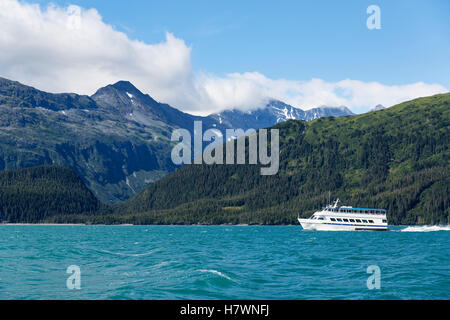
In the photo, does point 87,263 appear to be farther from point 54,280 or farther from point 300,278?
point 300,278

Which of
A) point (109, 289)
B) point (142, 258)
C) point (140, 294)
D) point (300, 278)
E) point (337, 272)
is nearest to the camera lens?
point (140, 294)

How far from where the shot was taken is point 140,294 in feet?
160

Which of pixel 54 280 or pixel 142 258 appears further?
pixel 142 258

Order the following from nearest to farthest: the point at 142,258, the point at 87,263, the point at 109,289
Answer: the point at 109,289
the point at 87,263
the point at 142,258

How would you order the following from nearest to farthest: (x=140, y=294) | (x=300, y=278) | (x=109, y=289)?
(x=140, y=294)
(x=109, y=289)
(x=300, y=278)

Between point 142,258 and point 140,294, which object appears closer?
point 140,294
